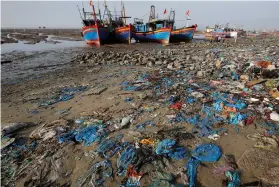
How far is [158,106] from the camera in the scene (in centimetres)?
419

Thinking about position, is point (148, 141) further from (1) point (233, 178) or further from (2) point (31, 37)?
(2) point (31, 37)

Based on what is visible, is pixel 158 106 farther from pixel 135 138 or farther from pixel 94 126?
pixel 94 126

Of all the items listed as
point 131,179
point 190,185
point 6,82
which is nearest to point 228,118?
point 190,185

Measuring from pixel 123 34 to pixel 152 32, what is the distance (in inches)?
→ 145

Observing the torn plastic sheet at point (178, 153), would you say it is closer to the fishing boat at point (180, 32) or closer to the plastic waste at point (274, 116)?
the plastic waste at point (274, 116)

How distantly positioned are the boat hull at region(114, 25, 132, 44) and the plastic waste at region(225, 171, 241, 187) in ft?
68.2

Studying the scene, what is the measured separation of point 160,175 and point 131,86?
355 centimetres

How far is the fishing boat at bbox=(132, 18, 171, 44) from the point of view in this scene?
68.3 feet

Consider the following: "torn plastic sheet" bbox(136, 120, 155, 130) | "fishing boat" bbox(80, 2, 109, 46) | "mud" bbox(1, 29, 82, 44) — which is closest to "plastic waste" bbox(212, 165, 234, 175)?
"torn plastic sheet" bbox(136, 120, 155, 130)

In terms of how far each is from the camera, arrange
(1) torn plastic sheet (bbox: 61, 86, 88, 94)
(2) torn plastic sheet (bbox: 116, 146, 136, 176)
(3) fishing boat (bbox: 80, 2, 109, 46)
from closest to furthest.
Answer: (2) torn plastic sheet (bbox: 116, 146, 136, 176) < (1) torn plastic sheet (bbox: 61, 86, 88, 94) < (3) fishing boat (bbox: 80, 2, 109, 46)

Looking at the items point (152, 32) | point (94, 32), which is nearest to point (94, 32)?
point (94, 32)

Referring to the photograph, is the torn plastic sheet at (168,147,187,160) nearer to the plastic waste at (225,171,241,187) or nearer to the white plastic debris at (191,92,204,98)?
the plastic waste at (225,171,241,187)

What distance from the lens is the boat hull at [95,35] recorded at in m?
19.9

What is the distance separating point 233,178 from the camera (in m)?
2.27
